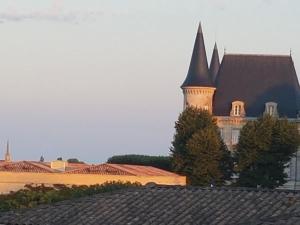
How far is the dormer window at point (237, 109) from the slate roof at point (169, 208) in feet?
244

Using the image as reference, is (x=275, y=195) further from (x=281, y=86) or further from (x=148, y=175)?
(x=281, y=86)

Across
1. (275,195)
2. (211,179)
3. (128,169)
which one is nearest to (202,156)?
(211,179)

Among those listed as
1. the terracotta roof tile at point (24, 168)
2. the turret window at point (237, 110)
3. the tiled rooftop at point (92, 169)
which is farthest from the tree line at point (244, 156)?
the turret window at point (237, 110)

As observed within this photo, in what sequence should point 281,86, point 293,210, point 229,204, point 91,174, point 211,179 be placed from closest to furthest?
point 293,210 < point 229,204 < point 91,174 < point 211,179 < point 281,86

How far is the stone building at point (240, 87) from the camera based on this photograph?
101812 mm

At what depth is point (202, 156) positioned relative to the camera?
7025 cm

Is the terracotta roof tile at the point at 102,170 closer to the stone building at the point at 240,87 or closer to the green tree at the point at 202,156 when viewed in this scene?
the green tree at the point at 202,156

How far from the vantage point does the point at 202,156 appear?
230 ft

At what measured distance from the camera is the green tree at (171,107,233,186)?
6969cm

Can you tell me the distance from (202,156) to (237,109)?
106ft

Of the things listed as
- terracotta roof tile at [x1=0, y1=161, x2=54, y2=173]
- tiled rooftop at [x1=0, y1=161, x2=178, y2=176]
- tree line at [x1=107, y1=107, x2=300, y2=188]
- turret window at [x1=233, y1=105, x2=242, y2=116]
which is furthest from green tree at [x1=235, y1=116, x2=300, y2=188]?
turret window at [x1=233, y1=105, x2=242, y2=116]

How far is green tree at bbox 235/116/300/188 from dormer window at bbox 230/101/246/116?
30889 mm

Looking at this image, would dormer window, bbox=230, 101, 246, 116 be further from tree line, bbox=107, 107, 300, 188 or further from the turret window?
tree line, bbox=107, 107, 300, 188

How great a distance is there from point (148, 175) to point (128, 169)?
2547 millimetres
